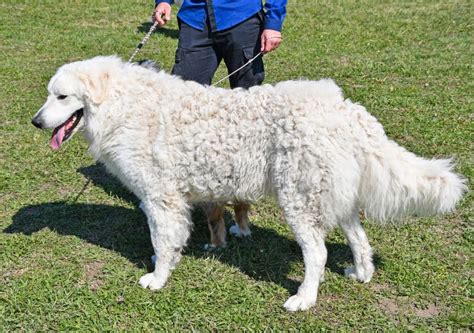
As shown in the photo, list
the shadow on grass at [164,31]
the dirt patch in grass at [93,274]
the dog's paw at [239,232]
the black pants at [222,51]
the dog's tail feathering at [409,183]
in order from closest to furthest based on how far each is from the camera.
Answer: the dog's tail feathering at [409,183]
the dirt patch in grass at [93,274]
the black pants at [222,51]
the dog's paw at [239,232]
the shadow on grass at [164,31]

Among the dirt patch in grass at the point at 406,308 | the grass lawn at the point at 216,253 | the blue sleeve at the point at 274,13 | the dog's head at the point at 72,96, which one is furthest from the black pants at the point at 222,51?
the dirt patch in grass at the point at 406,308

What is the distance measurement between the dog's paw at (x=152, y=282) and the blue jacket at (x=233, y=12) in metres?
2.05

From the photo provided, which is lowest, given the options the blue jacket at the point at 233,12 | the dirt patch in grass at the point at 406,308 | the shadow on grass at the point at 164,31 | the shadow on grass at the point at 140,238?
the shadow on grass at the point at 164,31

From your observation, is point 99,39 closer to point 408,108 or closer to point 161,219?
point 408,108

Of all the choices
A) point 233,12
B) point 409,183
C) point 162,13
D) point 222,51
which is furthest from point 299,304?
point 162,13

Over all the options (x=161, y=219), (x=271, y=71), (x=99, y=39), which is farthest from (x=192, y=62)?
(x=99, y=39)

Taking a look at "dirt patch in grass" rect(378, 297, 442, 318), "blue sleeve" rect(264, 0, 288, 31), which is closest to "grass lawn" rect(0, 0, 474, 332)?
"dirt patch in grass" rect(378, 297, 442, 318)

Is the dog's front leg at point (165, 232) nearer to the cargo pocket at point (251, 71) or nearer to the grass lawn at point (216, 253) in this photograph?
the grass lawn at point (216, 253)

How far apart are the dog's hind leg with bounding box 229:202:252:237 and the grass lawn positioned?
0.28ft

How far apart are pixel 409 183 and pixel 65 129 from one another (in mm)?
2528

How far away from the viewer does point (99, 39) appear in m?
11.6

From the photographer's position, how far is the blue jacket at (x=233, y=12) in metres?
4.62

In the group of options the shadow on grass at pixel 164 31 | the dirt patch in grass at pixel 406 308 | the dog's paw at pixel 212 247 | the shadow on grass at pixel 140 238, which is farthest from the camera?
the shadow on grass at pixel 164 31

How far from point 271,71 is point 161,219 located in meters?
5.74
